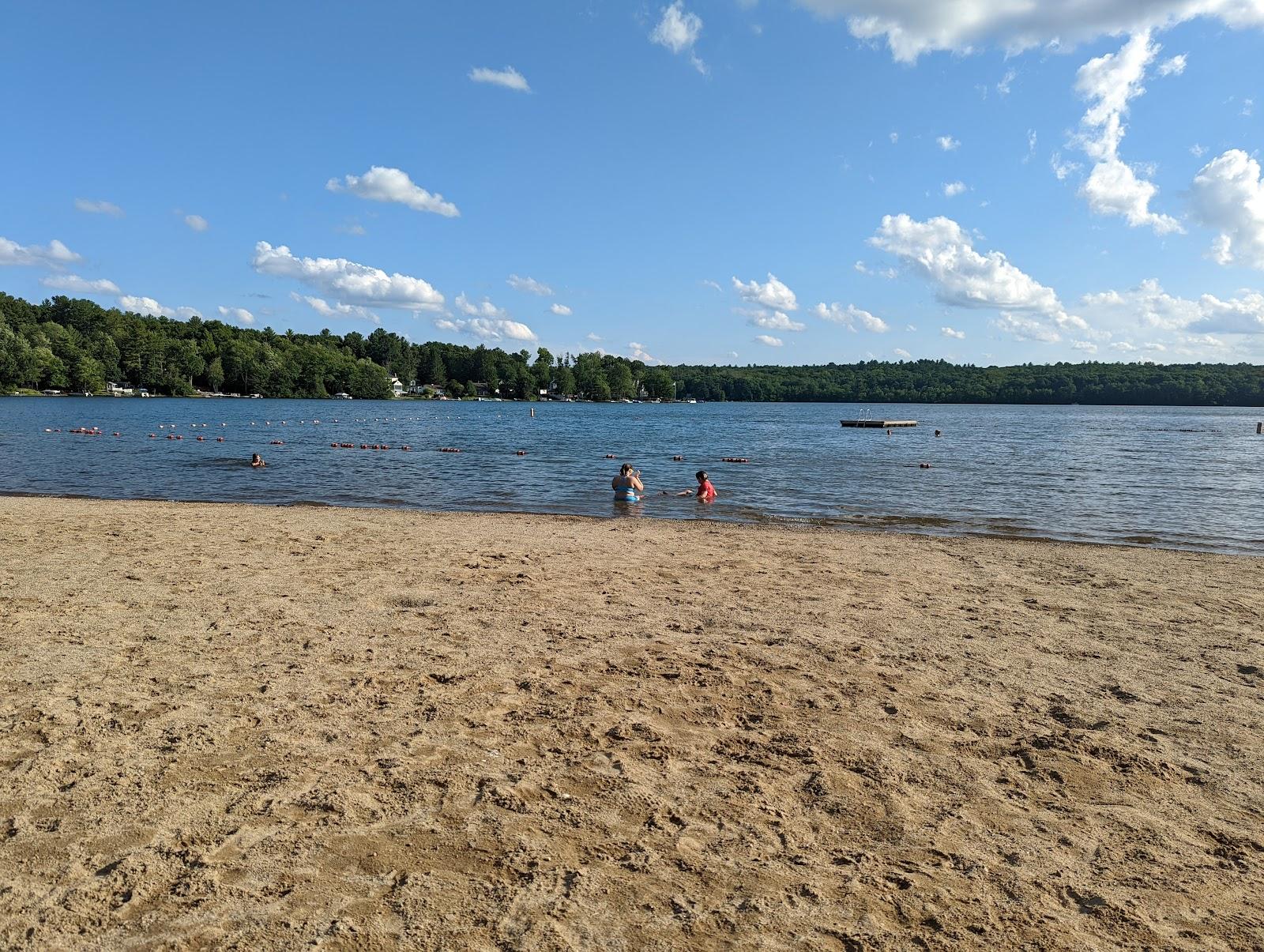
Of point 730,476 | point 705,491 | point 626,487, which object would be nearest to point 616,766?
point 626,487

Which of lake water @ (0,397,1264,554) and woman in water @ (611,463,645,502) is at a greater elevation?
woman in water @ (611,463,645,502)

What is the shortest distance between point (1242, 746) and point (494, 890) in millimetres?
5350

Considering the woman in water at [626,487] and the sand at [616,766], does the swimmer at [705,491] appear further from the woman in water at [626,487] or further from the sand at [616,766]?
the sand at [616,766]

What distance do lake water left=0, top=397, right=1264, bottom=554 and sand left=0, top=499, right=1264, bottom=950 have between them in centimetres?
1055

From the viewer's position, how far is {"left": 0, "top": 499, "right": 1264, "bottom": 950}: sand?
12.1 feet

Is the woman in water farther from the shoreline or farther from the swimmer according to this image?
the swimmer

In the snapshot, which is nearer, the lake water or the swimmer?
the lake water

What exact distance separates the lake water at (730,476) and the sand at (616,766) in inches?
415

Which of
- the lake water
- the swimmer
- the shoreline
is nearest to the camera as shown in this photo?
the shoreline

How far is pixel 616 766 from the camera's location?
5.16 metres

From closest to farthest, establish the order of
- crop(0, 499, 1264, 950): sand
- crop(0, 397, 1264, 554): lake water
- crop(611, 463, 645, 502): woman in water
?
crop(0, 499, 1264, 950): sand < crop(0, 397, 1264, 554): lake water < crop(611, 463, 645, 502): woman in water

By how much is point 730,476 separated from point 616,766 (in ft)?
87.6

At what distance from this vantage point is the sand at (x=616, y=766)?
3699mm

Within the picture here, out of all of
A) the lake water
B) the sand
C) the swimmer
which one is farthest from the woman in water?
the sand
